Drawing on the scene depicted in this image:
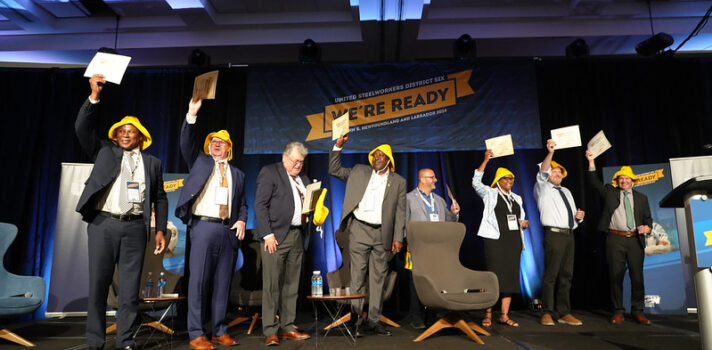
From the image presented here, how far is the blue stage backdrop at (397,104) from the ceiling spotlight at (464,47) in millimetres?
150

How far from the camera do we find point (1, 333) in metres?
3.70

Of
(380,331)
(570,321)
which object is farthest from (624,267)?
(380,331)

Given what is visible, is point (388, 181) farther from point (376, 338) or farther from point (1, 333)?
point (1, 333)

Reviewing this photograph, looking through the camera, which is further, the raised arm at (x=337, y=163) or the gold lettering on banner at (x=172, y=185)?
the gold lettering on banner at (x=172, y=185)

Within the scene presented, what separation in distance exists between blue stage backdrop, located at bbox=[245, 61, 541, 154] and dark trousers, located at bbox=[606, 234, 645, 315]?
153 cm

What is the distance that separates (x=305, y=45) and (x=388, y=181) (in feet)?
9.39

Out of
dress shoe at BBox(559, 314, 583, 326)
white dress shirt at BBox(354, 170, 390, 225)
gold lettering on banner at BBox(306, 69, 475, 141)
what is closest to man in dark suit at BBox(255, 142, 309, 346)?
white dress shirt at BBox(354, 170, 390, 225)

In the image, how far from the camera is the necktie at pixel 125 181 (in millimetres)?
3109

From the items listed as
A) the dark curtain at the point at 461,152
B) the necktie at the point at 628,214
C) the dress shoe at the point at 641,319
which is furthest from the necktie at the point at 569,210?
the dark curtain at the point at 461,152

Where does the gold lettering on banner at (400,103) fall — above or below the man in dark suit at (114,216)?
above

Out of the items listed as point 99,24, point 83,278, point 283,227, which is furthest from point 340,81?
point 83,278

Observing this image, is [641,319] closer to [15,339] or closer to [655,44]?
[655,44]

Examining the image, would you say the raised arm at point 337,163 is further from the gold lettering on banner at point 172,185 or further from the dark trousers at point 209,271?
the gold lettering on banner at point 172,185

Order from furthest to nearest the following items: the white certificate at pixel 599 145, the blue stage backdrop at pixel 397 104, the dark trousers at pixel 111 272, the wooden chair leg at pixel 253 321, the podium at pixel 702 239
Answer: the blue stage backdrop at pixel 397 104 → the white certificate at pixel 599 145 → the wooden chair leg at pixel 253 321 → the dark trousers at pixel 111 272 → the podium at pixel 702 239
